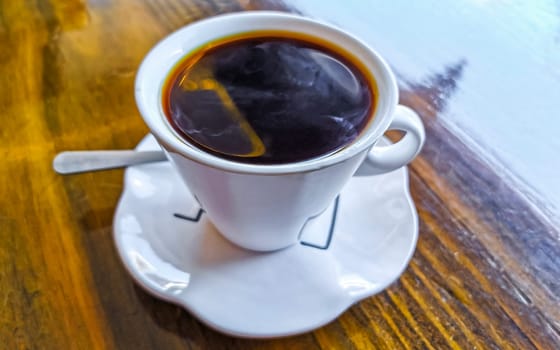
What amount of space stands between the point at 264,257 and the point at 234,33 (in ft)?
0.79

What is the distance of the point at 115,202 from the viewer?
58cm

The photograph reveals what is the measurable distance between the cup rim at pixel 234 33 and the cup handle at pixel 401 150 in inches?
1.4

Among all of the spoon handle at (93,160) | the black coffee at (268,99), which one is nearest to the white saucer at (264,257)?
Answer: the spoon handle at (93,160)

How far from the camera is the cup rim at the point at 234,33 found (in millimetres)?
396

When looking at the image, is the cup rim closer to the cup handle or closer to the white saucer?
the cup handle

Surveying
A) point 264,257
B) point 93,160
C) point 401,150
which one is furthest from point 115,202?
point 401,150

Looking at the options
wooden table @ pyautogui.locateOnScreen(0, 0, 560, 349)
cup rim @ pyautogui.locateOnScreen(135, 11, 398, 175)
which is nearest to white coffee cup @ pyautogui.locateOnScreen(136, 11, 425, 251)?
cup rim @ pyautogui.locateOnScreen(135, 11, 398, 175)

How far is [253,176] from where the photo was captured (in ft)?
1.29

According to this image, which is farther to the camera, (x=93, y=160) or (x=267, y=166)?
(x=93, y=160)

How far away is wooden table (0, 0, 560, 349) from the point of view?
Answer: 48 centimetres

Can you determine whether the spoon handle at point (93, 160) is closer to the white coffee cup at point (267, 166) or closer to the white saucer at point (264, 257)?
the white saucer at point (264, 257)

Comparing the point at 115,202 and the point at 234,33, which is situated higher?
the point at 234,33

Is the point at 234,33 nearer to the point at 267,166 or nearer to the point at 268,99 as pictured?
the point at 268,99

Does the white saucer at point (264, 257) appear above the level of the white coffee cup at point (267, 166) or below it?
below
